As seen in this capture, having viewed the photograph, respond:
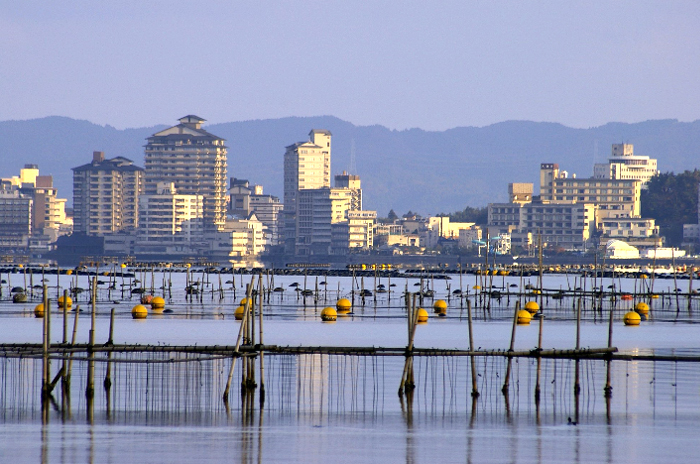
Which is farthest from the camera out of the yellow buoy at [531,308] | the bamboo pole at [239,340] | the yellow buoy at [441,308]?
the yellow buoy at [441,308]

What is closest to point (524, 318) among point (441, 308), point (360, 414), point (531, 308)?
point (531, 308)

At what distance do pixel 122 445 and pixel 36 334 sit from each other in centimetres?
3392

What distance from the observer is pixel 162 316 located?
78500 mm

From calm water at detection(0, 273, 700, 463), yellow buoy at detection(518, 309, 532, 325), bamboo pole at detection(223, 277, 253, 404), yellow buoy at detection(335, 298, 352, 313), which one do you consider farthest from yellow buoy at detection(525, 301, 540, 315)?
bamboo pole at detection(223, 277, 253, 404)

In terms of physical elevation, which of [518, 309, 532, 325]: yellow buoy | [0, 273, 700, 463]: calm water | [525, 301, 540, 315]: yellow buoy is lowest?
[0, 273, 700, 463]: calm water

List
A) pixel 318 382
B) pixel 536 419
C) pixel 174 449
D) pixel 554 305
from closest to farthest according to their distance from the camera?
1. pixel 174 449
2. pixel 536 419
3. pixel 318 382
4. pixel 554 305

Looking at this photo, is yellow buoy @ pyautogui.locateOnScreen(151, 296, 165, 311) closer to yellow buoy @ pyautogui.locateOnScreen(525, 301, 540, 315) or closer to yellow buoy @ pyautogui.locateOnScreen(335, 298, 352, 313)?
yellow buoy @ pyautogui.locateOnScreen(335, 298, 352, 313)

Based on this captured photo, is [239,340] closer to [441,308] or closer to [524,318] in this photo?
[524,318]

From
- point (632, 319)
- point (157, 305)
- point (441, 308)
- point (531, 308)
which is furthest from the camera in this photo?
point (157, 305)

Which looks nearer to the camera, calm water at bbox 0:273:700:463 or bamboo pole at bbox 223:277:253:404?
calm water at bbox 0:273:700:463

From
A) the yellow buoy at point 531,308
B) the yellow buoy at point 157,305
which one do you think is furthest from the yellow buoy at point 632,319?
the yellow buoy at point 157,305

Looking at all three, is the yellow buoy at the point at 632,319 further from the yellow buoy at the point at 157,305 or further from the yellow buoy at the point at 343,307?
the yellow buoy at the point at 157,305

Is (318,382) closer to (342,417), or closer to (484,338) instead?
(342,417)

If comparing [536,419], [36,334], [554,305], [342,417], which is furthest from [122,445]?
[554,305]
